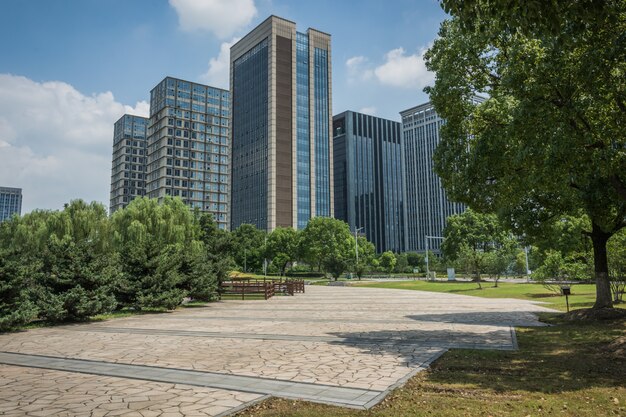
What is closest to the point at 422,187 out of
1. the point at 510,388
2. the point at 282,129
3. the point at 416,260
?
the point at 416,260

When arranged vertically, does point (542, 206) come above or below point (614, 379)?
above

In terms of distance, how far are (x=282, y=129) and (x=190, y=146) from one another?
30.7 metres

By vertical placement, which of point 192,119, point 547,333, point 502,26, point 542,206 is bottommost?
point 547,333

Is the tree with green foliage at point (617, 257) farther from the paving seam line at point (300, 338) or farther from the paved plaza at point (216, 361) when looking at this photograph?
the paving seam line at point (300, 338)

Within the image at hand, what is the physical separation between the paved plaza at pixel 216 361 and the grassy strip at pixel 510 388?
38cm

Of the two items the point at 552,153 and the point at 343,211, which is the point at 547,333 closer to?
the point at 552,153

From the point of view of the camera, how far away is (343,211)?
646 feet

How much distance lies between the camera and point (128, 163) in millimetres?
164625

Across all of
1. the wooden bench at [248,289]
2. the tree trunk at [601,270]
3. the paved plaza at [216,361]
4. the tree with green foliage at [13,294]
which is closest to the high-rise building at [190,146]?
the wooden bench at [248,289]

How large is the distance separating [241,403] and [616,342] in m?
9.27

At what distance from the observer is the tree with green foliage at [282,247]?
286 ft

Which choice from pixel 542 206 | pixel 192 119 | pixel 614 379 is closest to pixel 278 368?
pixel 614 379

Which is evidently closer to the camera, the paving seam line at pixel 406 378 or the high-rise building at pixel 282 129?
the paving seam line at pixel 406 378

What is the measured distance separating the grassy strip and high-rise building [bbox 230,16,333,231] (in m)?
116
